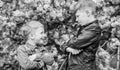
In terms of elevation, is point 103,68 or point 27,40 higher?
point 27,40

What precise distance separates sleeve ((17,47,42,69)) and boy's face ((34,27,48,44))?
9.6 inches

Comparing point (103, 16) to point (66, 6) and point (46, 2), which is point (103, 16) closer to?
point (66, 6)

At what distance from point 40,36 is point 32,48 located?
203 millimetres

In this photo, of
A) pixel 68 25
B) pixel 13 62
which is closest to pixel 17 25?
pixel 13 62

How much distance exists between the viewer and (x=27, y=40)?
8.87 feet

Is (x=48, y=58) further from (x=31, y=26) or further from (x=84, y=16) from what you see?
(x=84, y=16)

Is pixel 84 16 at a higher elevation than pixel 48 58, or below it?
higher

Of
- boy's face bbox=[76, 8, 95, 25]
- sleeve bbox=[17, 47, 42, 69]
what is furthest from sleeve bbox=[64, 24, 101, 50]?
sleeve bbox=[17, 47, 42, 69]

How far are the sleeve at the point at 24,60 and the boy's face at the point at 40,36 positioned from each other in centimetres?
24

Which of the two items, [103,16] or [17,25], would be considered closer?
[103,16]

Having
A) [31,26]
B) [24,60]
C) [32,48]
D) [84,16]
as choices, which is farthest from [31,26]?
[84,16]

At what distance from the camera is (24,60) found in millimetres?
2545

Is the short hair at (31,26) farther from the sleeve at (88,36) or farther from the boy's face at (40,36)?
the sleeve at (88,36)

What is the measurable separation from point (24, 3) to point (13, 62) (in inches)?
34.8
